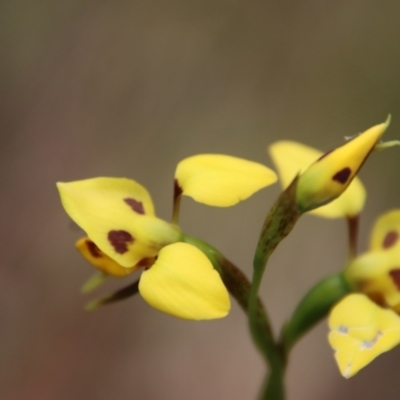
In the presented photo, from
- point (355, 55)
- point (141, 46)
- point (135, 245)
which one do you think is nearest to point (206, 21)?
point (141, 46)

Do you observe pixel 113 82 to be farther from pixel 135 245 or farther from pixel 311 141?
pixel 135 245

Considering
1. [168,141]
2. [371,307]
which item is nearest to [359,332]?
[371,307]

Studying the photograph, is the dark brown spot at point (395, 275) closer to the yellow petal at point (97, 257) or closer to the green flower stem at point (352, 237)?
the green flower stem at point (352, 237)

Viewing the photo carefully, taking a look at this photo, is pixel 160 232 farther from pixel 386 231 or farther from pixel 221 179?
pixel 386 231

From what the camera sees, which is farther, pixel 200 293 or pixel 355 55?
pixel 355 55

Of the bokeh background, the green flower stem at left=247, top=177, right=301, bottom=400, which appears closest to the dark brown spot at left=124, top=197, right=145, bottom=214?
the green flower stem at left=247, top=177, right=301, bottom=400

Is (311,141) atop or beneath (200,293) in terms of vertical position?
beneath

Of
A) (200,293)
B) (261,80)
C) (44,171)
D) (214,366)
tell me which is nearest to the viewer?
(200,293)

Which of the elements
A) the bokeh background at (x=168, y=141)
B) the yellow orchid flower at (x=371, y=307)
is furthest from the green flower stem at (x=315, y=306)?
the bokeh background at (x=168, y=141)
